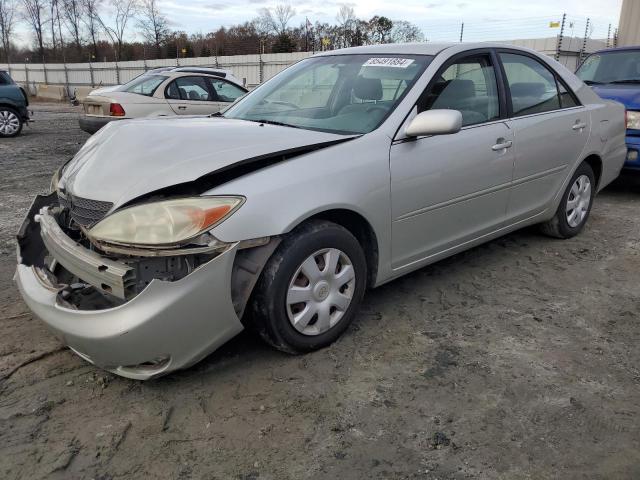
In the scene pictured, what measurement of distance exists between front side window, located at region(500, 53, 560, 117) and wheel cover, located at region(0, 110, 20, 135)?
1138 cm

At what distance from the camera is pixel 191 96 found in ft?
32.8

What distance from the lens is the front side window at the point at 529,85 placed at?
3.95m

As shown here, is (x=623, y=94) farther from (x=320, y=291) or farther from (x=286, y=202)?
(x=286, y=202)

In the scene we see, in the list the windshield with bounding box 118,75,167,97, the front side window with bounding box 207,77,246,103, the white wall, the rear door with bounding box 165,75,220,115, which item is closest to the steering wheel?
the rear door with bounding box 165,75,220,115

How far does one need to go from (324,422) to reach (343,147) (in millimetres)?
1409

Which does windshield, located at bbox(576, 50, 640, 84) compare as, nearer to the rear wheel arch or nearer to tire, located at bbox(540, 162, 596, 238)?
the rear wheel arch

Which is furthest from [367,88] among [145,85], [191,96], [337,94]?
[145,85]

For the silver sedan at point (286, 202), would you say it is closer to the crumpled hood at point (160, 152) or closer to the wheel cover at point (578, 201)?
the crumpled hood at point (160, 152)

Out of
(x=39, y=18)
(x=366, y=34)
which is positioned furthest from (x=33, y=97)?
(x=39, y=18)

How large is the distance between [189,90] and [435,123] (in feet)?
25.9

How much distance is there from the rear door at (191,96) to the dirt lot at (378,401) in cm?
665

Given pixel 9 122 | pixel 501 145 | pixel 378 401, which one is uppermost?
pixel 501 145

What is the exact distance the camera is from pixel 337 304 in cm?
292

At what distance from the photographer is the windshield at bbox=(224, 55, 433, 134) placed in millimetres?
3262
